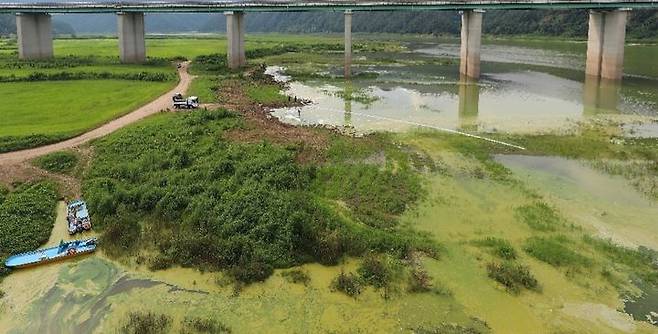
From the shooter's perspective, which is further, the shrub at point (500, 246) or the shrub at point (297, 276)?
the shrub at point (500, 246)

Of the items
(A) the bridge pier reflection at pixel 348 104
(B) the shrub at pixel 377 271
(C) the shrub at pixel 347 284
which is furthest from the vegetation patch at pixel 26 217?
(A) the bridge pier reflection at pixel 348 104

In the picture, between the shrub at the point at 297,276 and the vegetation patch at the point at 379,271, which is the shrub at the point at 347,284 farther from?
the shrub at the point at 297,276

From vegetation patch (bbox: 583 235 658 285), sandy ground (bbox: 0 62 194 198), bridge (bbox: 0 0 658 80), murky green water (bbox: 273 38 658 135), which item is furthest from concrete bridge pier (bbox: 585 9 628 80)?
sandy ground (bbox: 0 62 194 198)

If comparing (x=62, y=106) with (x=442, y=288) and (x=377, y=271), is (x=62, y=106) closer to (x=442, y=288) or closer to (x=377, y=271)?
(x=377, y=271)

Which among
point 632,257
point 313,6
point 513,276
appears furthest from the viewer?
point 313,6

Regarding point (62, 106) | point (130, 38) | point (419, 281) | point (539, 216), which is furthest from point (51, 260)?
point (130, 38)

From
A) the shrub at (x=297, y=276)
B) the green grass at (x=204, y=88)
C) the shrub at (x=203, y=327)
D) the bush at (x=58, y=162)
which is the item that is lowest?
the shrub at (x=203, y=327)
